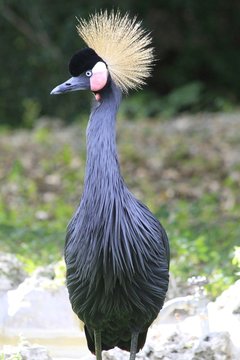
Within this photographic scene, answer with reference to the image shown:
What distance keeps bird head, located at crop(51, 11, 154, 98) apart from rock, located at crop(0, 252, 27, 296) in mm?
2230

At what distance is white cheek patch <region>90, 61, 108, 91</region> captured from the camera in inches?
210

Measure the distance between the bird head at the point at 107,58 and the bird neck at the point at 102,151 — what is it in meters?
0.15

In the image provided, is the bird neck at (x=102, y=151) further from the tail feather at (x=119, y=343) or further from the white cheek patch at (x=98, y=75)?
the tail feather at (x=119, y=343)

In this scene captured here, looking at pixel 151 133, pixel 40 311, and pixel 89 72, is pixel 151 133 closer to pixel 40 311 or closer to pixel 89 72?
pixel 40 311

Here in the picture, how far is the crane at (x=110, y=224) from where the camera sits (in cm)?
526

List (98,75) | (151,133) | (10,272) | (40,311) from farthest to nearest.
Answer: (151,133), (10,272), (40,311), (98,75)

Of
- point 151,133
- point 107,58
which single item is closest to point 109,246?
point 107,58

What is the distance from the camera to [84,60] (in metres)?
5.36

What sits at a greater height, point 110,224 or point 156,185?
point 156,185

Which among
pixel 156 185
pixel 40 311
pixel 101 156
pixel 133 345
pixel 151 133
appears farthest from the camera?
pixel 151 133

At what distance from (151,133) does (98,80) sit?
8.71 meters

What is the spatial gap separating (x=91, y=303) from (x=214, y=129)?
343 inches

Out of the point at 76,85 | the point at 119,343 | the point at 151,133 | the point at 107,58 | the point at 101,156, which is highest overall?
the point at 151,133

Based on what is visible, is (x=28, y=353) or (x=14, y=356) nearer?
(x=14, y=356)
